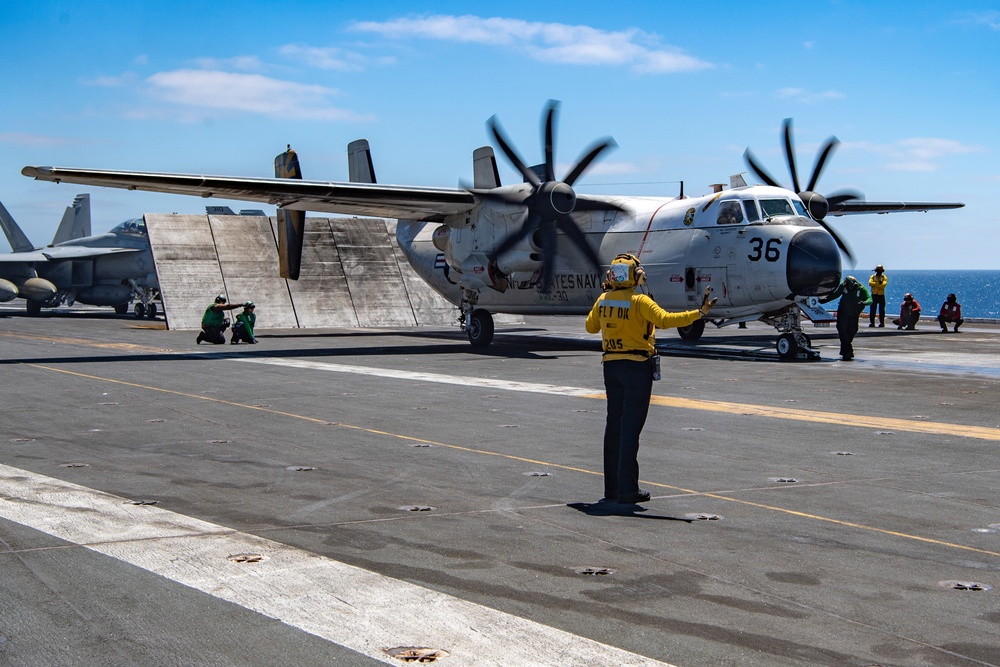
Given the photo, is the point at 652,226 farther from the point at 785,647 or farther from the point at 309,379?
the point at 785,647

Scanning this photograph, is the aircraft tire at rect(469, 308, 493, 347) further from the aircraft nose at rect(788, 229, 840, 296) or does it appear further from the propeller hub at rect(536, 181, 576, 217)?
the aircraft nose at rect(788, 229, 840, 296)

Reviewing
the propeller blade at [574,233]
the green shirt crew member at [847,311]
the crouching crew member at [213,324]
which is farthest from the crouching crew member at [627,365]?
the crouching crew member at [213,324]

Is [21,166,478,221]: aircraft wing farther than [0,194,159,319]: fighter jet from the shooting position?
No

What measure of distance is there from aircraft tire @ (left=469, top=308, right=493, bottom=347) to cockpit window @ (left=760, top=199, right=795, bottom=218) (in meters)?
8.58

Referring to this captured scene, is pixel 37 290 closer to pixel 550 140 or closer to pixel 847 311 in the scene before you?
pixel 550 140

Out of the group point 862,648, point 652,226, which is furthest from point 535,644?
point 652,226

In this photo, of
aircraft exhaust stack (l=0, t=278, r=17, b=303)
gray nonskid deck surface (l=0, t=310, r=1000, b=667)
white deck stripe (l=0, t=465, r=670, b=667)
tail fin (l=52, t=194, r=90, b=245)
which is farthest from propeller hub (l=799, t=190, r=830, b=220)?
tail fin (l=52, t=194, r=90, b=245)

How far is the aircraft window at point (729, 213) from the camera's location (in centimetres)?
2391

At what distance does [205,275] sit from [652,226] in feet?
69.0

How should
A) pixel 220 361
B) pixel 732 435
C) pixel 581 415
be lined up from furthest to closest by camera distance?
pixel 220 361, pixel 581 415, pixel 732 435

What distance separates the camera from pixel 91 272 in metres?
52.0

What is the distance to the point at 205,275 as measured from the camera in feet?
130

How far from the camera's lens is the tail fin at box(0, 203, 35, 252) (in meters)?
61.2

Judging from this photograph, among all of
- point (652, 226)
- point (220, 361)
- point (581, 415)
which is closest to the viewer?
point (581, 415)
